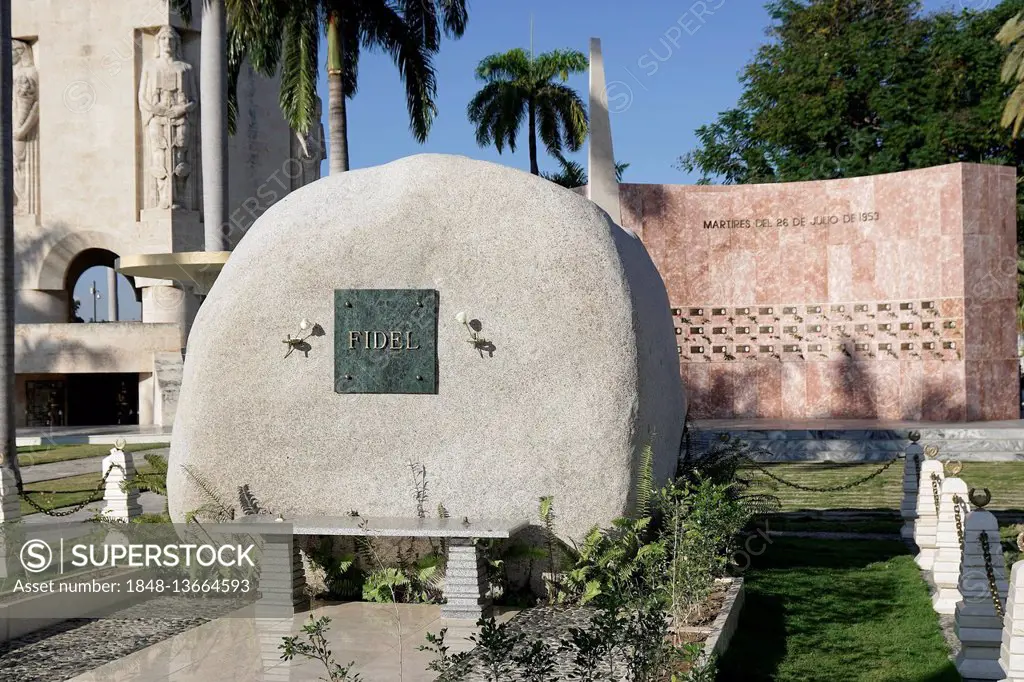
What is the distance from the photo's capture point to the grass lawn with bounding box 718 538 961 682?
6918 millimetres

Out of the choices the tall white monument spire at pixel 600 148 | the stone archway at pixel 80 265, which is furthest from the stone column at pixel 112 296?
the tall white monument spire at pixel 600 148

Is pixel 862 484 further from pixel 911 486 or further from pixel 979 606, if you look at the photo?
pixel 979 606

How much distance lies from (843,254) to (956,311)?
2.71 m

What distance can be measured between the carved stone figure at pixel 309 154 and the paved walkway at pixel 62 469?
Answer: 861 inches

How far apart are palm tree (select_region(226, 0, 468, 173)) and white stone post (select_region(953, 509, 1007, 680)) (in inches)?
651

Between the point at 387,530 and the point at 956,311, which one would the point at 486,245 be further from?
the point at 956,311

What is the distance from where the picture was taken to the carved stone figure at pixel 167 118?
1441 inches

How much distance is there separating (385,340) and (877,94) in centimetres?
3076

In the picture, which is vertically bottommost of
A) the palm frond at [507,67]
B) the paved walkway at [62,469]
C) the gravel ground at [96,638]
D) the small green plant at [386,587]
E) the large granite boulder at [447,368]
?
the paved walkway at [62,469]

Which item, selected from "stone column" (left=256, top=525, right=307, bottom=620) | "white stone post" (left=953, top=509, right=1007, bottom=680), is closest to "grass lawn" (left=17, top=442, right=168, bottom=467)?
"stone column" (left=256, top=525, right=307, bottom=620)

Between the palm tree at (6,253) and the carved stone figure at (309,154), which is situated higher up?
the carved stone figure at (309,154)

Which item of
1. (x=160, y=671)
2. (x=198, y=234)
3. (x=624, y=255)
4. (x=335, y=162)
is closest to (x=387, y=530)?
(x=160, y=671)

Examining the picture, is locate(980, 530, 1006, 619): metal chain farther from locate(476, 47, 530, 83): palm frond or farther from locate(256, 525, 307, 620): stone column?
locate(476, 47, 530, 83): palm frond

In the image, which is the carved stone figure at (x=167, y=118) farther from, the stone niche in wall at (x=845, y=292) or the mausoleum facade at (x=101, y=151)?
the stone niche in wall at (x=845, y=292)
